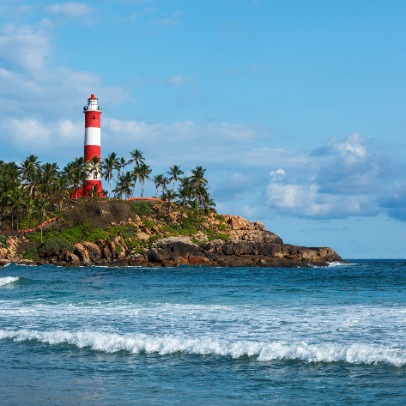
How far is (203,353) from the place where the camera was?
1533cm

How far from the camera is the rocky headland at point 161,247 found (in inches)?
3020

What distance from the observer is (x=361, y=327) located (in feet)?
62.0

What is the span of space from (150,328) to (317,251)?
242ft

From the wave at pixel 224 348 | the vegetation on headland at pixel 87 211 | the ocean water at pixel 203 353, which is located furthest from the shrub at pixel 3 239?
the wave at pixel 224 348

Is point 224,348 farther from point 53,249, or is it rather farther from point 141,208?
point 141,208

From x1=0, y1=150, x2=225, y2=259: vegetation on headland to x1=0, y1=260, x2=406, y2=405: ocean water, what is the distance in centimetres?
5580

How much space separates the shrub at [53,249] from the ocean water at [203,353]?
50273 mm

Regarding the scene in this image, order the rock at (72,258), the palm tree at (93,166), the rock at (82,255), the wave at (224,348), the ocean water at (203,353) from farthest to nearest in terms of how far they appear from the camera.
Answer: the palm tree at (93,166)
the rock at (82,255)
the rock at (72,258)
the wave at (224,348)
the ocean water at (203,353)

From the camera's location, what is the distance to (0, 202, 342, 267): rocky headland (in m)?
76.7

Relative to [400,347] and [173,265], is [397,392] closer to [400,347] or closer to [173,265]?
[400,347]

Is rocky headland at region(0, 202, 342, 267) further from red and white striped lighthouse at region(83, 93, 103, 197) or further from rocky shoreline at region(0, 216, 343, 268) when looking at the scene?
red and white striped lighthouse at region(83, 93, 103, 197)

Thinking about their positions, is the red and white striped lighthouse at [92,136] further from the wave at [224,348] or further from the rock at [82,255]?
the wave at [224,348]

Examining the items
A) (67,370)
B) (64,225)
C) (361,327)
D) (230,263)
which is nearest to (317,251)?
(230,263)

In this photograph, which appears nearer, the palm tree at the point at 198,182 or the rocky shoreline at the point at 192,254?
the rocky shoreline at the point at 192,254
